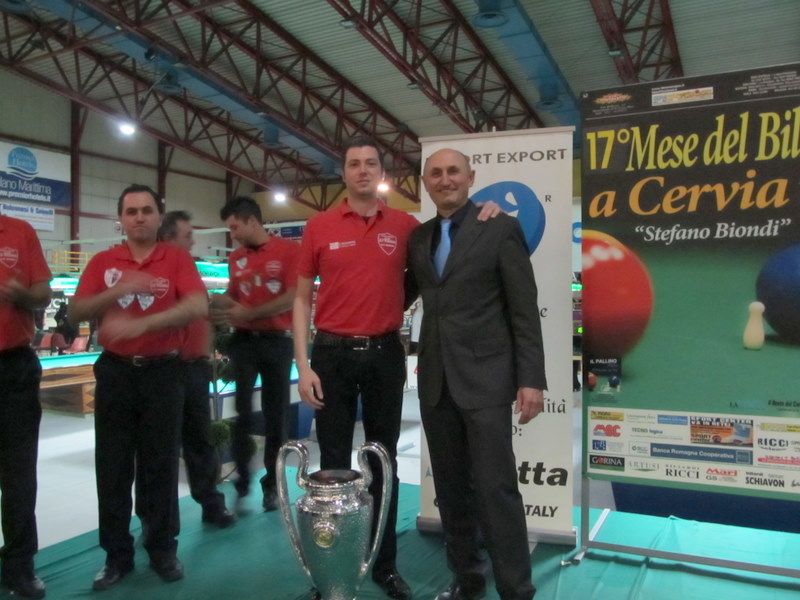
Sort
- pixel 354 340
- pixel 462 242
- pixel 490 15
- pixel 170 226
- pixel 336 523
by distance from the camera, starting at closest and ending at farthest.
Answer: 1. pixel 336 523
2. pixel 462 242
3. pixel 354 340
4. pixel 170 226
5. pixel 490 15

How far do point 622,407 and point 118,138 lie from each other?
17.1 m

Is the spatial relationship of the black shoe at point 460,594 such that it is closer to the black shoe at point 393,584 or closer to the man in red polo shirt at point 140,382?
the black shoe at point 393,584

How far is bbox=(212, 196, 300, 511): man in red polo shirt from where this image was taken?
10.5 feet

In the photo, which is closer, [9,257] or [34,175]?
[9,257]

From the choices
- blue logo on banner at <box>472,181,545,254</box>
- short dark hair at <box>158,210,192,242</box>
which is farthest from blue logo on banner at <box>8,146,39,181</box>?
blue logo on banner at <box>472,181,545,254</box>

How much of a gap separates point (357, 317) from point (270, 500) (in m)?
1.49

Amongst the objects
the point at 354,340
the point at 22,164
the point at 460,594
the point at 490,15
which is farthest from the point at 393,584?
the point at 22,164

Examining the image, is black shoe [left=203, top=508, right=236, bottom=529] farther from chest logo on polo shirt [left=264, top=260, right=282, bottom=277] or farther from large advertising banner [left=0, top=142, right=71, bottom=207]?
large advertising banner [left=0, top=142, right=71, bottom=207]

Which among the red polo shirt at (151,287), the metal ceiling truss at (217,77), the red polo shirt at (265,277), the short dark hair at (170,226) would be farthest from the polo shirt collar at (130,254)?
the metal ceiling truss at (217,77)

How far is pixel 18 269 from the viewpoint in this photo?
2359 millimetres

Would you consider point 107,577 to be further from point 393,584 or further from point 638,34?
point 638,34

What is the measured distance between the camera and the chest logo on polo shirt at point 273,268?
3242 mm

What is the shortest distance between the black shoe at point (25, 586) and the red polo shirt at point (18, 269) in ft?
2.66

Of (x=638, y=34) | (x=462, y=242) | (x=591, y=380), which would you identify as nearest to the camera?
(x=462, y=242)
